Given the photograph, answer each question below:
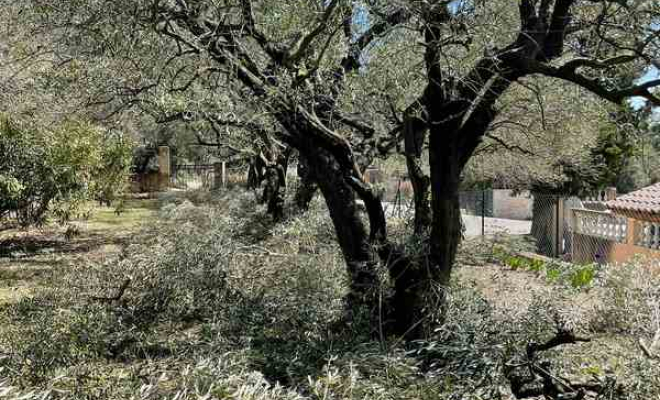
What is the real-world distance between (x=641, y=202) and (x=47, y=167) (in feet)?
34.0

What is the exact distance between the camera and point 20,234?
40.0 ft

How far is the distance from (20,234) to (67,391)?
34.8 feet

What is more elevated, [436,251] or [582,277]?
[436,251]

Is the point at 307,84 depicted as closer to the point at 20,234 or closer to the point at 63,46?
the point at 63,46

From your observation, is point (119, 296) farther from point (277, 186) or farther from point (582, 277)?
point (277, 186)

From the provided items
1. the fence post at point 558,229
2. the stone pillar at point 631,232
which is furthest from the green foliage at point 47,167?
the stone pillar at point 631,232

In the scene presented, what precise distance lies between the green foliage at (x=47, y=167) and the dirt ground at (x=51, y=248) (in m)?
0.64

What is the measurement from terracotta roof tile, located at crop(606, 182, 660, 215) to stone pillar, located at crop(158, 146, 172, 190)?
15383 mm

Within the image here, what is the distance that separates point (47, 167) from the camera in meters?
9.64

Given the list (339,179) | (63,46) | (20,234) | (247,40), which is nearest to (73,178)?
(20,234)

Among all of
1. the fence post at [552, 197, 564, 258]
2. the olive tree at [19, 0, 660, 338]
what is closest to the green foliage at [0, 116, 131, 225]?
the olive tree at [19, 0, 660, 338]

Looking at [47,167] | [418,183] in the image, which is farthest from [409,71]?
[47,167]

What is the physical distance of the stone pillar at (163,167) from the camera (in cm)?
2191

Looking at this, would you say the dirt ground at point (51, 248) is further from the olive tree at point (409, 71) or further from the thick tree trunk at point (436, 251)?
the thick tree trunk at point (436, 251)
